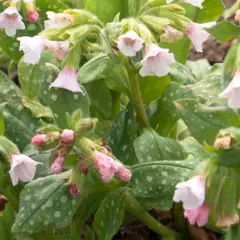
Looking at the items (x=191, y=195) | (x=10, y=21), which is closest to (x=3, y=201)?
(x=10, y=21)

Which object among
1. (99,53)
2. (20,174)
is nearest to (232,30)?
(99,53)

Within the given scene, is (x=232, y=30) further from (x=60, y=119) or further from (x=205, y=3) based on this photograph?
(x=205, y=3)

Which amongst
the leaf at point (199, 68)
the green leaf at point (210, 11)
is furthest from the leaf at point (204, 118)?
the leaf at point (199, 68)

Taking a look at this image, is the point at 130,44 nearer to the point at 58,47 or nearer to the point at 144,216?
the point at 58,47

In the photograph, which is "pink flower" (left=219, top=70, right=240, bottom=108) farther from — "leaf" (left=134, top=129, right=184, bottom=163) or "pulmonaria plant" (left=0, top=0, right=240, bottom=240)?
"leaf" (left=134, top=129, right=184, bottom=163)

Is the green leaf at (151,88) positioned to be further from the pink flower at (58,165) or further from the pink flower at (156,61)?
the pink flower at (58,165)

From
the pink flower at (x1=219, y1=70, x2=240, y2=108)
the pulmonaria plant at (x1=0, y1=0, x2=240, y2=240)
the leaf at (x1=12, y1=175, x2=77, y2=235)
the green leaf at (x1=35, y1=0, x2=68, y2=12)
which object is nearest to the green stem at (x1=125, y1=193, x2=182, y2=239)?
the pulmonaria plant at (x1=0, y1=0, x2=240, y2=240)
